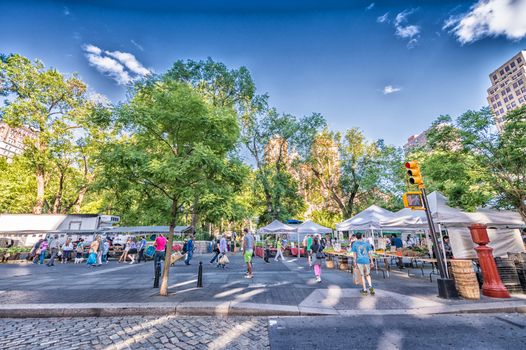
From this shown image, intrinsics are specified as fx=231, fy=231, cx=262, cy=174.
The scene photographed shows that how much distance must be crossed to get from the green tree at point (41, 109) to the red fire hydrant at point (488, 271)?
2828cm

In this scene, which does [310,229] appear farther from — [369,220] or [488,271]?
[488,271]

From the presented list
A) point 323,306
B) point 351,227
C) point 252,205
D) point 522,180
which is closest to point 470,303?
point 323,306

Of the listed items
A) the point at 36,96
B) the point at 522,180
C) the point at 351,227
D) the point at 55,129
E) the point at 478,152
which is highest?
the point at 36,96

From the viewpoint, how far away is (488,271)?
650 cm

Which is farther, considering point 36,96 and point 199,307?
point 36,96

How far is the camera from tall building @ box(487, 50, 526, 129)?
8106 cm

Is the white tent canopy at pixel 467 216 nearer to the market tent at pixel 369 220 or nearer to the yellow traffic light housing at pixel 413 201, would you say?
the yellow traffic light housing at pixel 413 201

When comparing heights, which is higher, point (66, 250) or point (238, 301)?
point (66, 250)

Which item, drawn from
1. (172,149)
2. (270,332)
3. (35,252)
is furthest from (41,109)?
(270,332)

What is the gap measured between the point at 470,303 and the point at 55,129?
34.2 m

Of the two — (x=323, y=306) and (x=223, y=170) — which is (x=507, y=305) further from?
(x=223, y=170)

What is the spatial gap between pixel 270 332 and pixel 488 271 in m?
6.56

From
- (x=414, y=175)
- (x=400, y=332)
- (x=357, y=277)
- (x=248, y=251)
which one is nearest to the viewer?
(x=400, y=332)

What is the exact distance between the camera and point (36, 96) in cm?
2386
